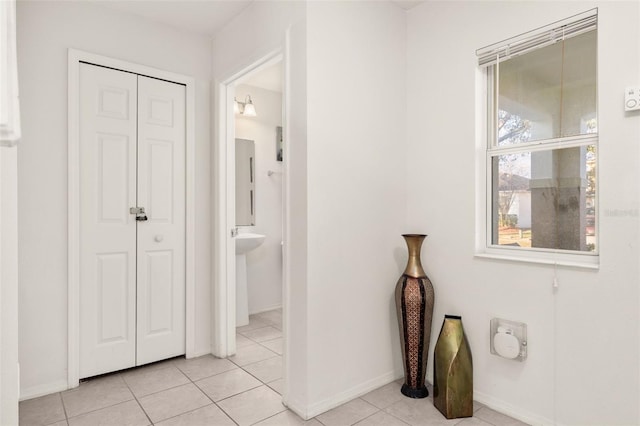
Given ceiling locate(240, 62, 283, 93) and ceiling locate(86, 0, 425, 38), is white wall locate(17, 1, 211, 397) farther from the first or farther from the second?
ceiling locate(240, 62, 283, 93)

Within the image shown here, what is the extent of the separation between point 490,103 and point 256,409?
221 cm

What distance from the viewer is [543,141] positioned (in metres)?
2.02

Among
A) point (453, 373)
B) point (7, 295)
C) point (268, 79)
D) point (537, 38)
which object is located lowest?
point (453, 373)

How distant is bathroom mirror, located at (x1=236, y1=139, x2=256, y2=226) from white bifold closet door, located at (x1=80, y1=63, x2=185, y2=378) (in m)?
1.13

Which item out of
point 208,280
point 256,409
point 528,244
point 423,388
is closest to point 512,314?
point 528,244

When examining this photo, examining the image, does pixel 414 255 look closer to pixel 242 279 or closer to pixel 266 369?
pixel 266 369

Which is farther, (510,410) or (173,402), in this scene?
(173,402)

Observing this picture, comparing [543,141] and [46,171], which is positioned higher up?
[543,141]

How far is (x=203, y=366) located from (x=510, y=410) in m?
1.97

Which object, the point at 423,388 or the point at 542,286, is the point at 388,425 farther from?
the point at 542,286

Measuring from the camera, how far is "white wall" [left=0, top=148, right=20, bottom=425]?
140cm

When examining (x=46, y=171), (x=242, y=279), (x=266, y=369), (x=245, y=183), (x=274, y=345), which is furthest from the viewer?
(x=245, y=183)

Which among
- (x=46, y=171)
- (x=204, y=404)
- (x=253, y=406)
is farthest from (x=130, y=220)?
(x=253, y=406)

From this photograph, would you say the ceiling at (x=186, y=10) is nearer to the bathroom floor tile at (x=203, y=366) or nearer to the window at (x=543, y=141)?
the window at (x=543, y=141)
